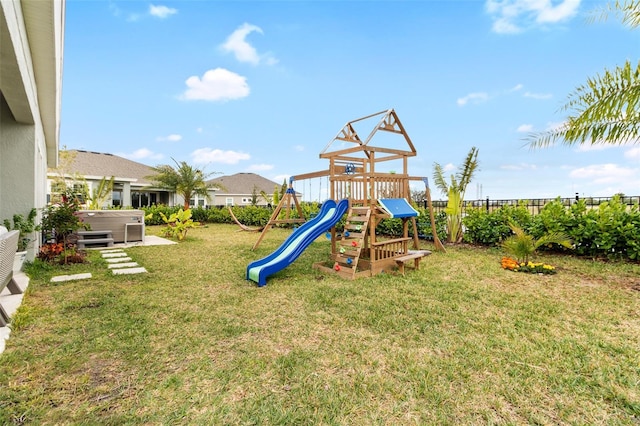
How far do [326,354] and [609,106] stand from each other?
610 cm

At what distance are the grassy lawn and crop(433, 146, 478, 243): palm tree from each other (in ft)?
13.7

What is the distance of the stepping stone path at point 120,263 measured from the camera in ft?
19.1

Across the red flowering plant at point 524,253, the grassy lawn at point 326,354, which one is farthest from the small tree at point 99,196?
the red flowering plant at point 524,253

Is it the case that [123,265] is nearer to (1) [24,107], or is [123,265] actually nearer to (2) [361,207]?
(1) [24,107]

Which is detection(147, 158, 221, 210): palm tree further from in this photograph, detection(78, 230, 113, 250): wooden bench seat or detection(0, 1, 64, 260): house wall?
detection(0, 1, 64, 260): house wall

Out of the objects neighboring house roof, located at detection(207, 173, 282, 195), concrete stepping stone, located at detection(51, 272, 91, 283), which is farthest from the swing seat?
neighboring house roof, located at detection(207, 173, 282, 195)

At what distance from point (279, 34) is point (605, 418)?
1103 centimetres

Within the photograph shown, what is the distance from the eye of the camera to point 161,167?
20750mm

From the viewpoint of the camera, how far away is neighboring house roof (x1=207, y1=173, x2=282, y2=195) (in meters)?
30.8

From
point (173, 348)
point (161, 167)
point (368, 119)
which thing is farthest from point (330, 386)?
point (161, 167)

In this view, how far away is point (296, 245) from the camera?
555cm

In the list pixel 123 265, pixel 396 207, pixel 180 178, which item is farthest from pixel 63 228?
pixel 180 178

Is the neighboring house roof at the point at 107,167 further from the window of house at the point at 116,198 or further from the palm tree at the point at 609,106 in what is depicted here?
the palm tree at the point at 609,106

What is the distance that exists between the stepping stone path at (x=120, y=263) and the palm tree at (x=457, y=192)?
7.94m
